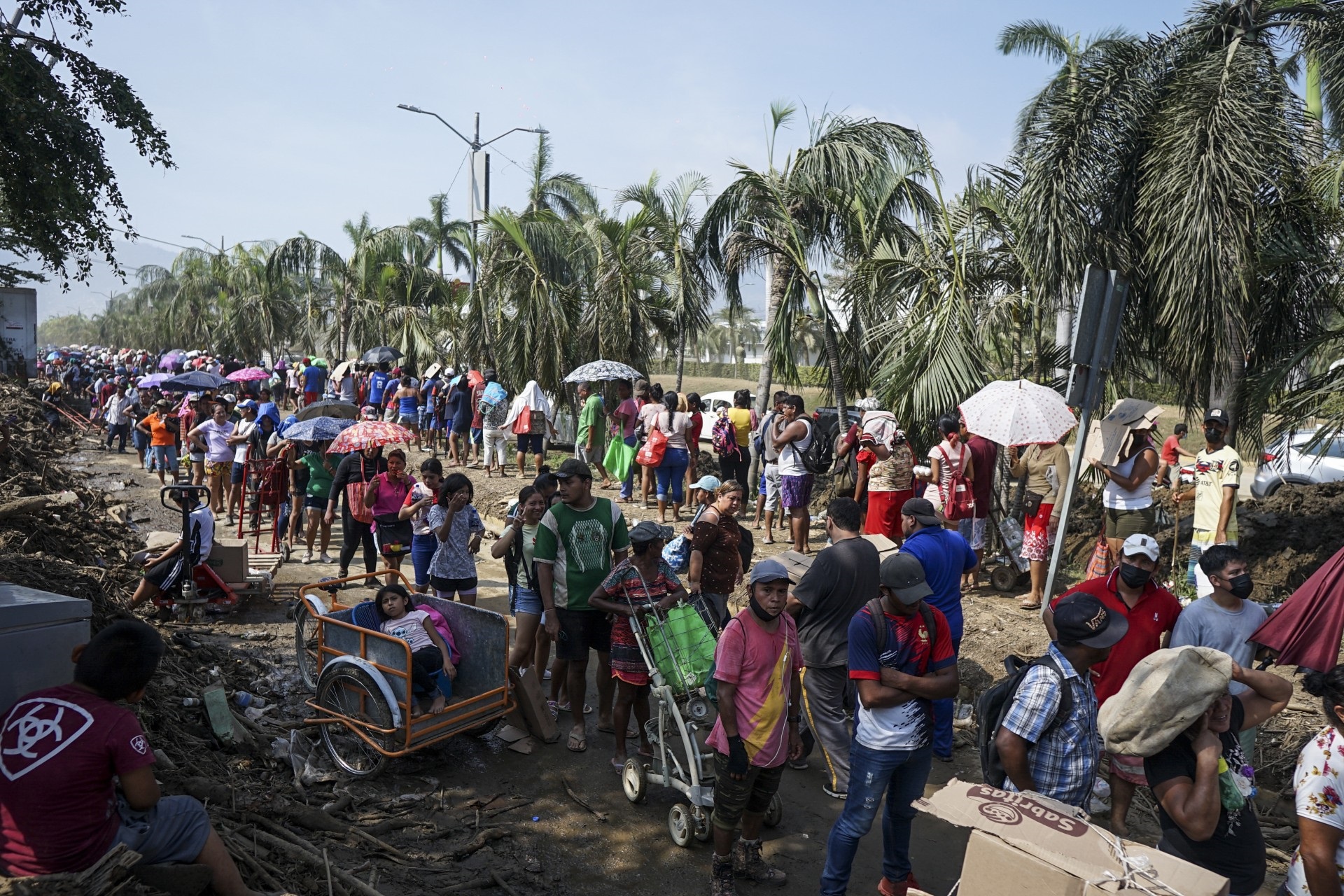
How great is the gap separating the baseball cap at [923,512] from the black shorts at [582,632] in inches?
82.8

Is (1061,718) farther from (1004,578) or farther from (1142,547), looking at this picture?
(1004,578)

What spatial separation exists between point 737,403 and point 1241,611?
8250 millimetres

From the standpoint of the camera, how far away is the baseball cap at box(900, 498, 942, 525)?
5.73 metres

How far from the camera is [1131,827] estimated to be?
5520 mm

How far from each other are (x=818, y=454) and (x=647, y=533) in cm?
495

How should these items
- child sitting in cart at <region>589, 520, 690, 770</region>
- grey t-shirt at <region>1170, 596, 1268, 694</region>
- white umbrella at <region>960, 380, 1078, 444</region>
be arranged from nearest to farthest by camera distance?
grey t-shirt at <region>1170, 596, 1268, 694</region> < child sitting in cart at <region>589, 520, 690, 770</region> < white umbrella at <region>960, 380, 1078, 444</region>

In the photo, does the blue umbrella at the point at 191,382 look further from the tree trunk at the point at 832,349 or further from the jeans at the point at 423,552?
the tree trunk at the point at 832,349

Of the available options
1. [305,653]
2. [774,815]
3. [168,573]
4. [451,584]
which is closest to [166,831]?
[774,815]

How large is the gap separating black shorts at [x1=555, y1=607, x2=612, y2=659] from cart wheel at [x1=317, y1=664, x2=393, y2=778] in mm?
1219

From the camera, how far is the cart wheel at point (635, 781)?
18.1ft

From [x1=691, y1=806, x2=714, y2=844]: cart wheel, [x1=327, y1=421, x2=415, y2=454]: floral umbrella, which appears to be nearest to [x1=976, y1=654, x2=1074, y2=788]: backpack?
[x1=691, y1=806, x2=714, y2=844]: cart wheel

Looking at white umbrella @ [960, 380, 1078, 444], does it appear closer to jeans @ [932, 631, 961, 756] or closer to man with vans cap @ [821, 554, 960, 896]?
jeans @ [932, 631, 961, 756]

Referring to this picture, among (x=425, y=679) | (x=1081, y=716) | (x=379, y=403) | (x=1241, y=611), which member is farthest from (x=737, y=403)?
(x=379, y=403)

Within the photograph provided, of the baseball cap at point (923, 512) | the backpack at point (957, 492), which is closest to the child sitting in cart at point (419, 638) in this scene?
the baseball cap at point (923, 512)
